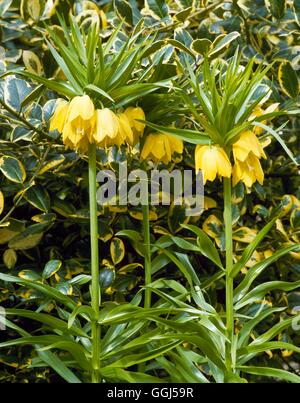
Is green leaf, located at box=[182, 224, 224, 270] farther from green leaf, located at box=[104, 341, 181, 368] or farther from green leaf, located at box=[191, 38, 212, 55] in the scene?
green leaf, located at box=[191, 38, 212, 55]

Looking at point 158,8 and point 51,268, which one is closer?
point 51,268

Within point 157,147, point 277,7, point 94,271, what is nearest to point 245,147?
point 157,147

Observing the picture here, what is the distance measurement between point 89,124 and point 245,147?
227mm

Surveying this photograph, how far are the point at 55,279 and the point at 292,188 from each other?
0.67 m

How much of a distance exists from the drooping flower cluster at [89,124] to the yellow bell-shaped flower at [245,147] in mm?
161

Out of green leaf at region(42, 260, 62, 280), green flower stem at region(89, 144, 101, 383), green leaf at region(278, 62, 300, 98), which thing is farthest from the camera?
green leaf at region(278, 62, 300, 98)

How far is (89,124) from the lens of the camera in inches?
38.5

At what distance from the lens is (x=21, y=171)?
1257 mm

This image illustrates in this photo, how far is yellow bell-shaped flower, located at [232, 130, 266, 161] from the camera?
0.98 m

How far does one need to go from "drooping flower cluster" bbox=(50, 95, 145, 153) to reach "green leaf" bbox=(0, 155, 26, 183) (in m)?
0.24

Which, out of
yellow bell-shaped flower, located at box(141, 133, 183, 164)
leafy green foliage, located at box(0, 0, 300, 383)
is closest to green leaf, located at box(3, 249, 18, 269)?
leafy green foliage, located at box(0, 0, 300, 383)

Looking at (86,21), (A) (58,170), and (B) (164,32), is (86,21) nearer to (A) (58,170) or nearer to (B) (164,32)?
(B) (164,32)

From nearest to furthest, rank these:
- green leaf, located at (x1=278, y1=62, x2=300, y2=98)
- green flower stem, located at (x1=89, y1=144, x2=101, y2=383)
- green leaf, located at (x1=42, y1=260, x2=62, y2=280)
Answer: green flower stem, located at (x1=89, y1=144, x2=101, y2=383), green leaf, located at (x1=42, y1=260, x2=62, y2=280), green leaf, located at (x1=278, y1=62, x2=300, y2=98)

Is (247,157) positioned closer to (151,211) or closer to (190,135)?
(190,135)
